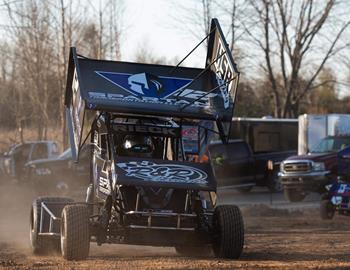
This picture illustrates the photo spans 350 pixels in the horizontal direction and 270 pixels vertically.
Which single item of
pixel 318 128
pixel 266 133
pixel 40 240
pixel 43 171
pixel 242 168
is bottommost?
pixel 242 168

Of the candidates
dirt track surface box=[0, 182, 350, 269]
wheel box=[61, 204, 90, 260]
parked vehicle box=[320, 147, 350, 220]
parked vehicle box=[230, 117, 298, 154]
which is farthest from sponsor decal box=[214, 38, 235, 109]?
parked vehicle box=[230, 117, 298, 154]

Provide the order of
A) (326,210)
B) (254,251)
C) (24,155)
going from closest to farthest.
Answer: (254,251), (326,210), (24,155)

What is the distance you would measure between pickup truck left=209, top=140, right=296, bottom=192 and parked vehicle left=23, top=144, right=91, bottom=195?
4917 millimetres

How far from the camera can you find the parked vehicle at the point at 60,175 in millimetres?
24188

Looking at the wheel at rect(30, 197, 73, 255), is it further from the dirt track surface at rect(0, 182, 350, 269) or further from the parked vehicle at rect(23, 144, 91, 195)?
the parked vehicle at rect(23, 144, 91, 195)

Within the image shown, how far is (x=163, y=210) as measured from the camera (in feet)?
32.3

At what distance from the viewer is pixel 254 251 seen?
1120 cm

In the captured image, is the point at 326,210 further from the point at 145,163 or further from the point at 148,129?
the point at 145,163

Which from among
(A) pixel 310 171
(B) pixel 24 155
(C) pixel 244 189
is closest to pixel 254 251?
(A) pixel 310 171

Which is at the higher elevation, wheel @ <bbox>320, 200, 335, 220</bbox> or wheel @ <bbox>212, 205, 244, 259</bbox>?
wheel @ <bbox>212, 205, 244, 259</bbox>

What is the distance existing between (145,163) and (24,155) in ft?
70.8

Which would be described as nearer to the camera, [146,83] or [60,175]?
[146,83]

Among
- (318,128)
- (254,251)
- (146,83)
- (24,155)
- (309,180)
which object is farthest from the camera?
(24,155)

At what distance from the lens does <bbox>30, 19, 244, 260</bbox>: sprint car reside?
9.73 meters
